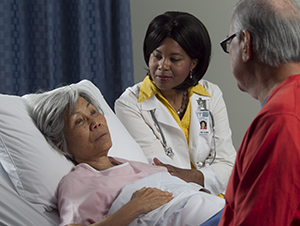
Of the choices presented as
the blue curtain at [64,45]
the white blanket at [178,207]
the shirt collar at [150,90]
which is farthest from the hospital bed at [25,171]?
the blue curtain at [64,45]

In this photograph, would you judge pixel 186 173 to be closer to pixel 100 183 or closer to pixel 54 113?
pixel 100 183

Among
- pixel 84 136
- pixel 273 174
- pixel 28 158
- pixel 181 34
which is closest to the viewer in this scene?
pixel 273 174

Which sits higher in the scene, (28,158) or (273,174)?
(273,174)

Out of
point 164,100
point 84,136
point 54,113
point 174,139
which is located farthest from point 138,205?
point 164,100

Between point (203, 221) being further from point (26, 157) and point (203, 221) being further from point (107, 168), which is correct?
point (26, 157)

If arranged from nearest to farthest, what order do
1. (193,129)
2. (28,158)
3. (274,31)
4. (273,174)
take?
(273,174)
(274,31)
(28,158)
(193,129)

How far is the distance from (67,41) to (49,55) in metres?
0.24

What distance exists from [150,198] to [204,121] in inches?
35.3

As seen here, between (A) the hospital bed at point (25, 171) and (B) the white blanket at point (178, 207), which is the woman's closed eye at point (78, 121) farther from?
(B) the white blanket at point (178, 207)

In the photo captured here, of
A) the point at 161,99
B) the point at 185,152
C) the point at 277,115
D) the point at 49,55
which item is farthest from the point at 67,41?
the point at 277,115

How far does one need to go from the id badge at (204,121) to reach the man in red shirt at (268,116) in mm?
1155

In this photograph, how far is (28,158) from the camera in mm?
1404

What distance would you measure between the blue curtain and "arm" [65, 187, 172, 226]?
1.63 meters

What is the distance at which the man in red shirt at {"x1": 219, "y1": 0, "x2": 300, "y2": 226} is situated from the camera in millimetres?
737
